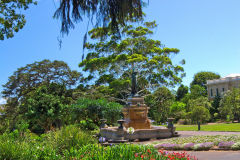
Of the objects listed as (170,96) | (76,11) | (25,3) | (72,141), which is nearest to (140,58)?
(170,96)

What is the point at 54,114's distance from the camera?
2261cm

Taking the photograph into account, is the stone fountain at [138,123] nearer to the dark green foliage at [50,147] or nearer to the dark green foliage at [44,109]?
the dark green foliage at [44,109]

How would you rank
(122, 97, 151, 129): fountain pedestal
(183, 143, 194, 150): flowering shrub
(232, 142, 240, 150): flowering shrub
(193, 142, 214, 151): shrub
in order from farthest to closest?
(122, 97, 151, 129): fountain pedestal → (183, 143, 194, 150): flowering shrub → (193, 142, 214, 151): shrub → (232, 142, 240, 150): flowering shrub

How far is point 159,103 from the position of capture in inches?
1364

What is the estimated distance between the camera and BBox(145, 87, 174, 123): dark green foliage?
3369 cm

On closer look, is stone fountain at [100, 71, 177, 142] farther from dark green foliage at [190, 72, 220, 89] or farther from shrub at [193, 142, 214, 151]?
dark green foliage at [190, 72, 220, 89]

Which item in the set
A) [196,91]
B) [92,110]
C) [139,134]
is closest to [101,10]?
[139,134]

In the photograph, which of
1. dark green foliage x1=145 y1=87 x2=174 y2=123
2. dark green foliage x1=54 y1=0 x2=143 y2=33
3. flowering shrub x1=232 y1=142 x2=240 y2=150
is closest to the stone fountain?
flowering shrub x1=232 y1=142 x2=240 y2=150

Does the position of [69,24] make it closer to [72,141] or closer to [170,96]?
[72,141]

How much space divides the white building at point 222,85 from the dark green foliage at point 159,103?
96.6 ft

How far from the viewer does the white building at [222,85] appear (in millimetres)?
58097

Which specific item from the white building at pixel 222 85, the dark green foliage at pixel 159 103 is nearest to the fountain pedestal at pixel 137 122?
the dark green foliage at pixel 159 103

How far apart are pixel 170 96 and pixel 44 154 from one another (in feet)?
97.9

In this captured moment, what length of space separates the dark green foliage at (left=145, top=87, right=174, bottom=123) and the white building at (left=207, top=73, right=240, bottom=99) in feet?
96.6
